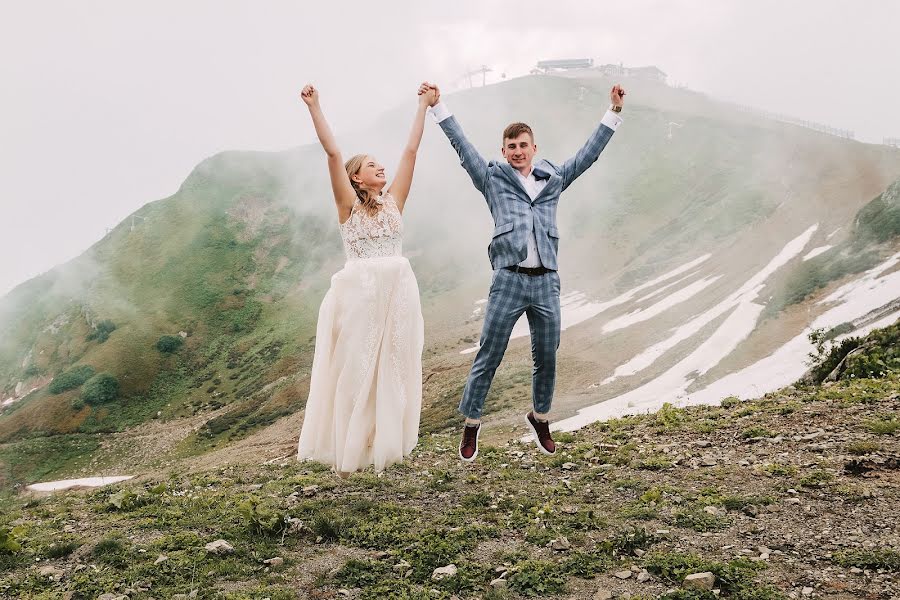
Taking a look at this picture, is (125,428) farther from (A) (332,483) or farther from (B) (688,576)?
(B) (688,576)

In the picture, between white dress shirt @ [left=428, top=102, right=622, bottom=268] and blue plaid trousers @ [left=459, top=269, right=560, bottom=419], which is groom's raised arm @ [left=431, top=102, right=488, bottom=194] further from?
blue plaid trousers @ [left=459, top=269, right=560, bottom=419]

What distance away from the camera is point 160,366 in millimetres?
Answer: 95500

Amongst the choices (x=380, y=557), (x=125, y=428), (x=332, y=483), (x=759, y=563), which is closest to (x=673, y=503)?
(x=759, y=563)

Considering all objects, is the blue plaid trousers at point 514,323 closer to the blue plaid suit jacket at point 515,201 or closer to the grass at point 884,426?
the blue plaid suit jacket at point 515,201

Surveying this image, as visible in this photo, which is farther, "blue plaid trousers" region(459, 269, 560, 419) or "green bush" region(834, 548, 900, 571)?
"blue plaid trousers" region(459, 269, 560, 419)

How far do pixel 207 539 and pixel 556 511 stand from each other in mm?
4080

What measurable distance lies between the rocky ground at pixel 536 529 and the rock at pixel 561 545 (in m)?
0.02

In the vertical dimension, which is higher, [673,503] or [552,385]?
[552,385]

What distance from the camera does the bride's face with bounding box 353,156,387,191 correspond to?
808cm

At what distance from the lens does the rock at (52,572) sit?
6512mm

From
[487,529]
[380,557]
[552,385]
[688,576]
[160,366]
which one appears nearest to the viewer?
[688,576]

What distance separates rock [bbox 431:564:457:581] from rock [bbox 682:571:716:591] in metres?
2.09

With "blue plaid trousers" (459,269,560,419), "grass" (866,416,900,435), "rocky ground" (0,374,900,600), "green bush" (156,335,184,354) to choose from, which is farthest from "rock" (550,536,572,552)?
"green bush" (156,335,184,354)

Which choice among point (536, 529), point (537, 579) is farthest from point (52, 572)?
point (536, 529)
